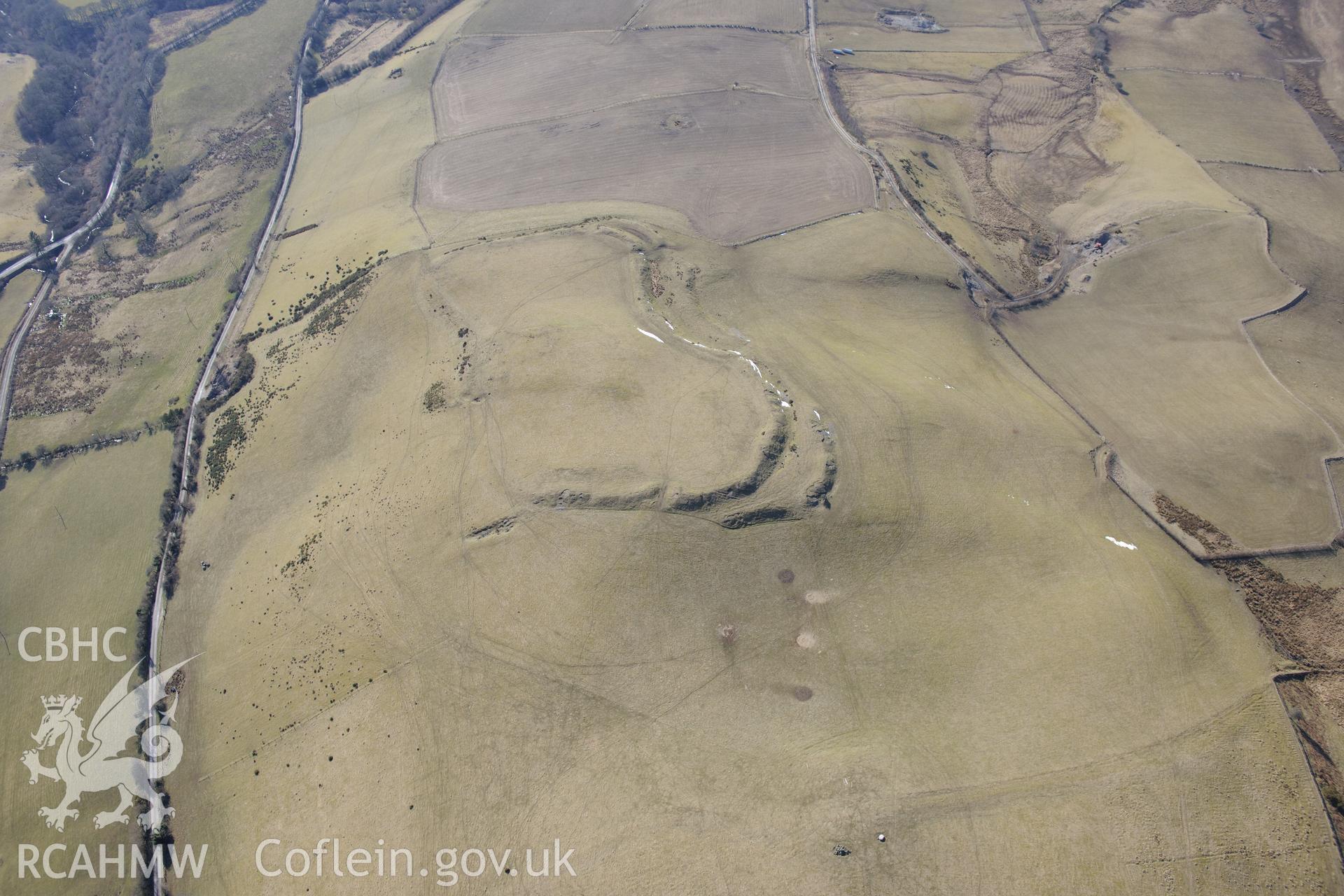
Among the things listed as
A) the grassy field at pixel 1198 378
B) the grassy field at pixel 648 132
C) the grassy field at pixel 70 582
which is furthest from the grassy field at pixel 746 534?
the grassy field at pixel 648 132

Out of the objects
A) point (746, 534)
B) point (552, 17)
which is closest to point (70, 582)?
point (746, 534)

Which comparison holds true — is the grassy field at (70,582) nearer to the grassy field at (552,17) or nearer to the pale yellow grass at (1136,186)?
the grassy field at (552,17)

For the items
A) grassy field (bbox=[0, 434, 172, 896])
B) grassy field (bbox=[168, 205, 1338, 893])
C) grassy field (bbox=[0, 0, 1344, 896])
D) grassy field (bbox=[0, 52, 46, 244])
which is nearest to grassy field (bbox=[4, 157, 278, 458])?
grassy field (bbox=[0, 0, 1344, 896])

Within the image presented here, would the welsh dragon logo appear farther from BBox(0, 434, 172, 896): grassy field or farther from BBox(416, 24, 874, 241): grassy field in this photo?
BBox(416, 24, 874, 241): grassy field

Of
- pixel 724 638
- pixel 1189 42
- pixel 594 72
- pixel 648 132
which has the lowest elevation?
pixel 1189 42

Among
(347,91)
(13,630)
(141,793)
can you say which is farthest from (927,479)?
(347,91)

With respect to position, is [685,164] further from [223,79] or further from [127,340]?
[223,79]
